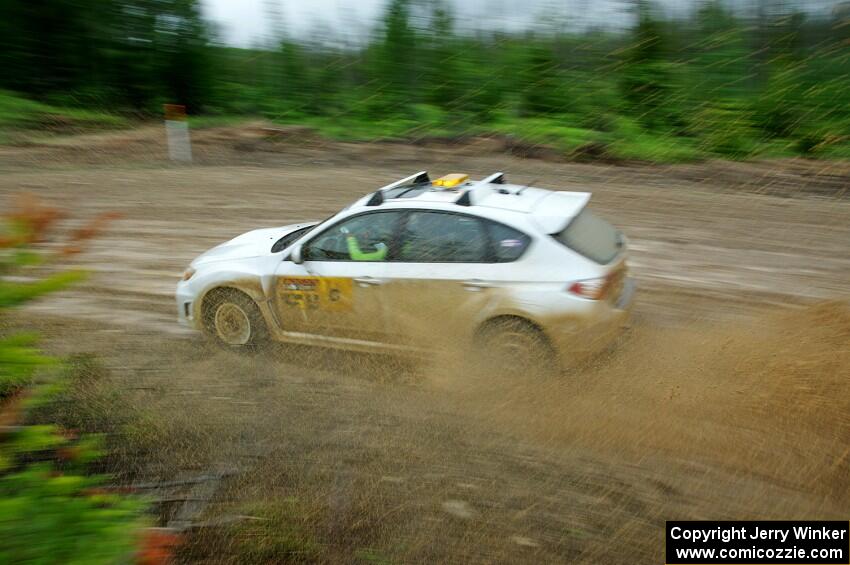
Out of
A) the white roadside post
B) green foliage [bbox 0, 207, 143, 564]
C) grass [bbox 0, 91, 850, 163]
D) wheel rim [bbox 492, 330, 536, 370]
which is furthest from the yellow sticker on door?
the white roadside post

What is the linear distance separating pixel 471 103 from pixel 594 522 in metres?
12.5

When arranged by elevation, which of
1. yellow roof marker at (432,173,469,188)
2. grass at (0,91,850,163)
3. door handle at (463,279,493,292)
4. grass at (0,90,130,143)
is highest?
grass at (0,90,130,143)

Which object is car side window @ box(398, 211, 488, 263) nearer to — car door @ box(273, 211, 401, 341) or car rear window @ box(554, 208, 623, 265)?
car door @ box(273, 211, 401, 341)

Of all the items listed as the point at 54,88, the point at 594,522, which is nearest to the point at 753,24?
the point at 594,522

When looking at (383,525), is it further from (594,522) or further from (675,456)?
(675,456)

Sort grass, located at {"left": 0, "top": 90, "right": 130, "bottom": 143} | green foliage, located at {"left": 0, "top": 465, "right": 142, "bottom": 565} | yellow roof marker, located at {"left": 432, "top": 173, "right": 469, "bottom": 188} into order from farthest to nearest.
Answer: grass, located at {"left": 0, "top": 90, "right": 130, "bottom": 143}, yellow roof marker, located at {"left": 432, "top": 173, "right": 469, "bottom": 188}, green foliage, located at {"left": 0, "top": 465, "right": 142, "bottom": 565}

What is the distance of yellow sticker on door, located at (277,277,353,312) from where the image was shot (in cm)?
634

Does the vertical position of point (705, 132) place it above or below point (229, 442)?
above

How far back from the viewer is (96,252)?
9.73 m

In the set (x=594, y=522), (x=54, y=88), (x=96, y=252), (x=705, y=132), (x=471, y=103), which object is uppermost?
(x=54, y=88)

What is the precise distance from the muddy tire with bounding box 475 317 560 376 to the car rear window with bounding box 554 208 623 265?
2.46 ft

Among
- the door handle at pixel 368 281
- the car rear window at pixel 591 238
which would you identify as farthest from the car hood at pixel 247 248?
the car rear window at pixel 591 238

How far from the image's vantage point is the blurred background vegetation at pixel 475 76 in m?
13.6

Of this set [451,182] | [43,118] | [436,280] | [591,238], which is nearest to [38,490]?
[436,280]
